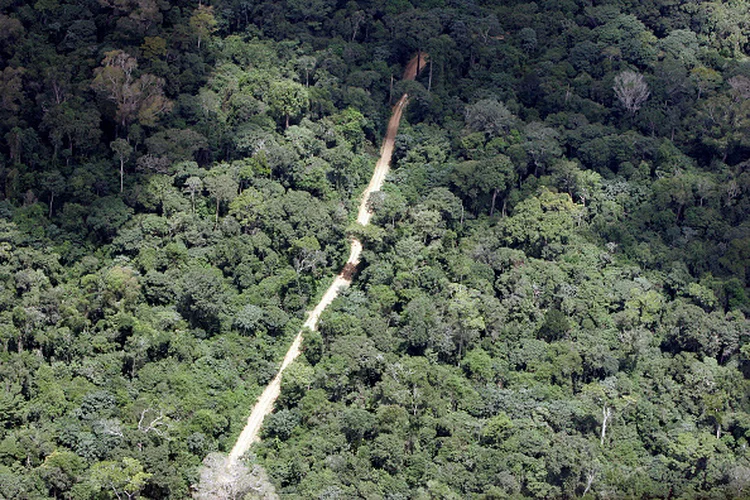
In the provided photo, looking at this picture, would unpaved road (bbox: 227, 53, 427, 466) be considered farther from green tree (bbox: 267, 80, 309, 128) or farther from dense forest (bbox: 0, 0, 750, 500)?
green tree (bbox: 267, 80, 309, 128)

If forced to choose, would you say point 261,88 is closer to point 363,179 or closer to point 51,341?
point 363,179

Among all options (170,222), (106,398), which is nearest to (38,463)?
(106,398)

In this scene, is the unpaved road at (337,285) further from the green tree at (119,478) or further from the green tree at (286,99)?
the green tree at (286,99)

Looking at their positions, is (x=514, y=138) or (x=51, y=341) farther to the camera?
(x=514, y=138)

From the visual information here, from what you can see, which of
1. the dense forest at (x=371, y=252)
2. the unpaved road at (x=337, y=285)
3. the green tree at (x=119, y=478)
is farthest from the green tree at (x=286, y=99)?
the green tree at (x=119, y=478)

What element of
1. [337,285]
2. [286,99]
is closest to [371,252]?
[337,285]

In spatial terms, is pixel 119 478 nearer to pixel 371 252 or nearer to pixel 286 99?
pixel 371 252
